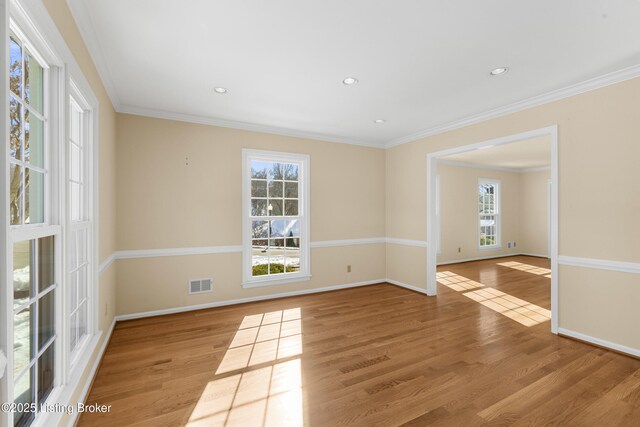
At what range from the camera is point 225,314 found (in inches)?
152

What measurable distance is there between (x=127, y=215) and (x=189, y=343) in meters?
1.78

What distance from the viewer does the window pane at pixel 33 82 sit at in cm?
147

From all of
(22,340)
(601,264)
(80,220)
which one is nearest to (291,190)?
(80,220)

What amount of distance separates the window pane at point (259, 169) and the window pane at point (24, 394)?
3343mm

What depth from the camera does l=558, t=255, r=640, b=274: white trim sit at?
108 inches

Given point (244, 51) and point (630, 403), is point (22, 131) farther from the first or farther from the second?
point (630, 403)

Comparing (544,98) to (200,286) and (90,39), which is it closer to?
(90,39)

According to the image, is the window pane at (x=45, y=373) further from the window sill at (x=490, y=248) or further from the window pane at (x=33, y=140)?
the window sill at (x=490, y=248)

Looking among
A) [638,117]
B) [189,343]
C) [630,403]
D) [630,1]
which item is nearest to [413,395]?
[630,403]

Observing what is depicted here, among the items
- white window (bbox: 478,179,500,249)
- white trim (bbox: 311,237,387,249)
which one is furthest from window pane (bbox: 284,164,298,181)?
white window (bbox: 478,179,500,249)

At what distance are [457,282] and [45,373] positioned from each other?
18.8 ft

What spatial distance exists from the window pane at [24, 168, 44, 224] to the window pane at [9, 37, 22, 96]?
0.38 meters

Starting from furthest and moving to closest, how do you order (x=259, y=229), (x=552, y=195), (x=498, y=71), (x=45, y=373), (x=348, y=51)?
(x=259, y=229)
(x=552, y=195)
(x=498, y=71)
(x=348, y=51)
(x=45, y=373)

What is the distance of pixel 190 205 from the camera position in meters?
4.01
